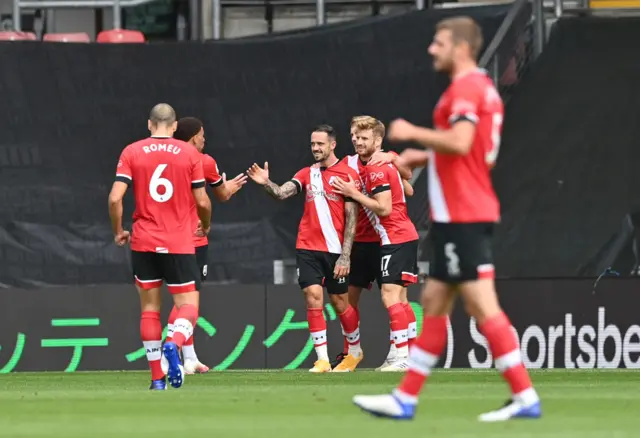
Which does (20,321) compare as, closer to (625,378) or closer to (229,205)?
(229,205)

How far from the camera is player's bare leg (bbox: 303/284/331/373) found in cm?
1355

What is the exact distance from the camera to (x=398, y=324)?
45.0 feet

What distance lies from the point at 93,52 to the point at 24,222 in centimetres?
181

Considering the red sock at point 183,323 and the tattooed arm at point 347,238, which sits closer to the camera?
the red sock at point 183,323

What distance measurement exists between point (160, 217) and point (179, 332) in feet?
2.64

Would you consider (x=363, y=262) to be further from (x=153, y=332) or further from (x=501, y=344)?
(x=501, y=344)

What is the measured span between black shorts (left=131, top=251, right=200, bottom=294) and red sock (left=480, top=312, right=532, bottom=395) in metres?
3.85

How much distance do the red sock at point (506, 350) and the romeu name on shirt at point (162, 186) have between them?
388 centimetres

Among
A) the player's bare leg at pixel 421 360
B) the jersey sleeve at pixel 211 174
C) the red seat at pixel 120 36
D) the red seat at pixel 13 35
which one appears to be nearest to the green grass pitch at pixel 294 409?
the player's bare leg at pixel 421 360

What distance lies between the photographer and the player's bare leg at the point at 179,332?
10297 mm

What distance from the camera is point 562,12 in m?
16.9

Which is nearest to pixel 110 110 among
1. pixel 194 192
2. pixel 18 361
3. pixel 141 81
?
pixel 141 81

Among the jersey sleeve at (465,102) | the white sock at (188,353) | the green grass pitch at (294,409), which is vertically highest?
the jersey sleeve at (465,102)

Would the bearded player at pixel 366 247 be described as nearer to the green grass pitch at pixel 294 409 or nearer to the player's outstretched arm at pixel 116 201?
the green grass pitch at pixel 294 409
